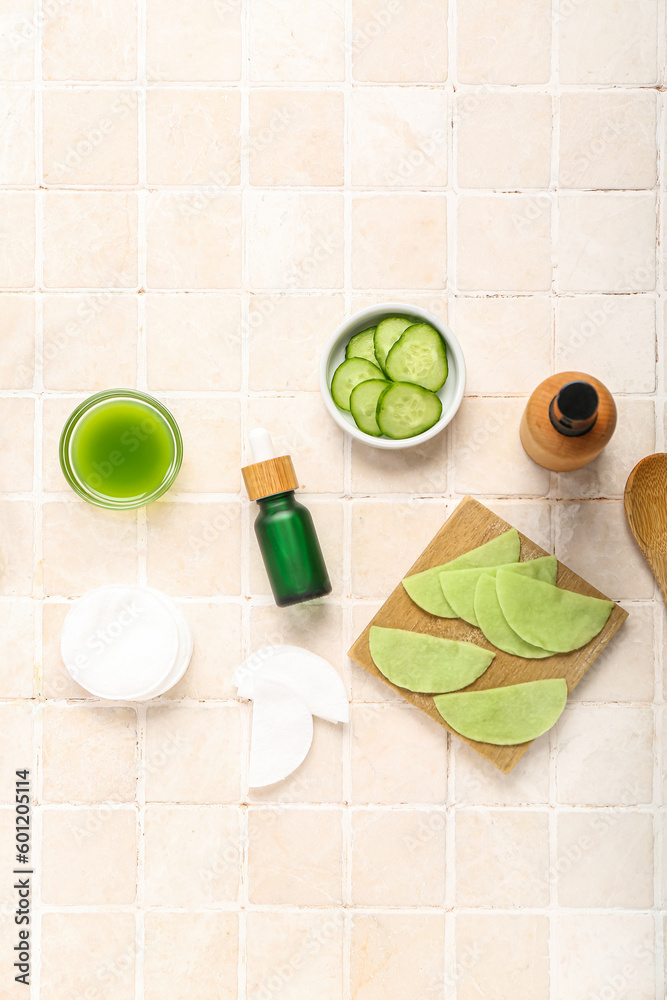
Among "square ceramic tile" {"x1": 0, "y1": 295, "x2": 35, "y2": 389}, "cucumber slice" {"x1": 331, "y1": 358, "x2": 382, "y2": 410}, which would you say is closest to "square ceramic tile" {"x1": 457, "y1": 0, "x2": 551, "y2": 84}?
"cucumber slice" {"x1": 331, "y1": 358, "x2": 382, "y2": 410}

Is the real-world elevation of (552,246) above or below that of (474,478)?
above

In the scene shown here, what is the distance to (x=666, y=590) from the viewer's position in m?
0.93

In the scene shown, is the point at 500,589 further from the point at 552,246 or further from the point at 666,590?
the point at 552,246

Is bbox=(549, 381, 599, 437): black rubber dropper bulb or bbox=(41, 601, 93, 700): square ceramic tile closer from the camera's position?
bbox=(549, 381, 599, 437): black rubber dropper bulb

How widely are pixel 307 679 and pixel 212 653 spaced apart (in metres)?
0.13

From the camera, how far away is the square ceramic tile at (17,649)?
95 centimetres

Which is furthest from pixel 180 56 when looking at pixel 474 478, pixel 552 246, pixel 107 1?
pixel 474 478

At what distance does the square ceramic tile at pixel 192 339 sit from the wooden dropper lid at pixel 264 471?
0.11 metres

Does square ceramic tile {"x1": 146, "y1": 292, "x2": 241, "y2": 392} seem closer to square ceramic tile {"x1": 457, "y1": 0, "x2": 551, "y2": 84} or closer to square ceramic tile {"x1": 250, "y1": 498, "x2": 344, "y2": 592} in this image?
square ceramic tile {"x1": 250, "y1": 498, "x2": 344, "y2": 592}

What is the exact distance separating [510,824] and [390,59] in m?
1.01

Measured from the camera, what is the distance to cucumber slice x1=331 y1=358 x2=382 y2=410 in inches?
35.3

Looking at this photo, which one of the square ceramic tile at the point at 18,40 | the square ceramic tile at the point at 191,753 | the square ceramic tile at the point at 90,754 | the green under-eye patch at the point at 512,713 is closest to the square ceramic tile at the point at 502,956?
the green under-eye patch at the point at 512,713

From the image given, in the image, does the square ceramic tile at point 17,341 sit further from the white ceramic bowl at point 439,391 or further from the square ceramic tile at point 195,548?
the white ceramic bowl at point 439,391

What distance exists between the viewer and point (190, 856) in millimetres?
951
